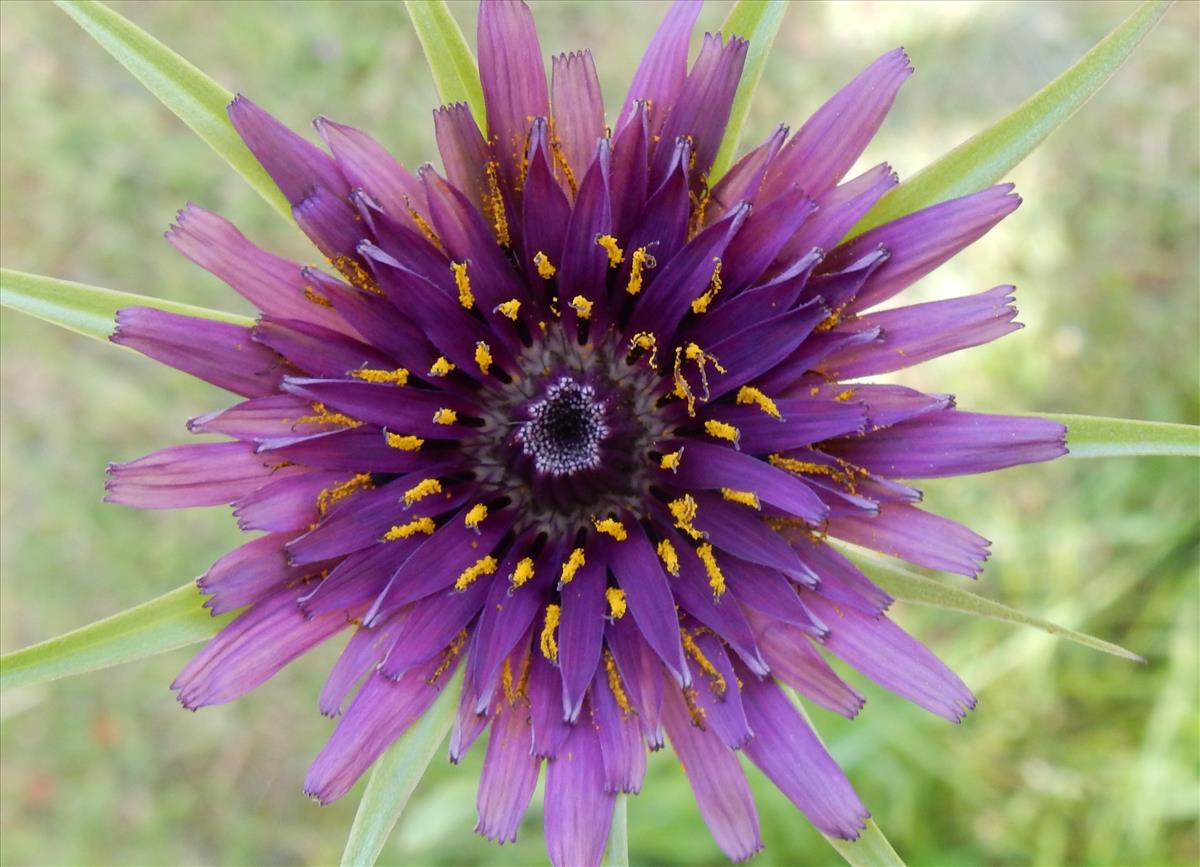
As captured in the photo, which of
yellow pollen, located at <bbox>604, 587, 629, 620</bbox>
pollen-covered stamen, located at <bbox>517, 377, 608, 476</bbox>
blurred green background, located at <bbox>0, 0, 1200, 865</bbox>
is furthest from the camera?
blurred green background, located at <bbox>0, 0, 1200, 865</bbox>

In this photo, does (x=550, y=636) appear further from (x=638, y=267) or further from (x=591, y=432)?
(x=638, y=267)

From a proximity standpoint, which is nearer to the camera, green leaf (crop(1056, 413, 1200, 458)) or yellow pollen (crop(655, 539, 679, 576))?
green leaf (crop(1056, 413, 1200, 458))

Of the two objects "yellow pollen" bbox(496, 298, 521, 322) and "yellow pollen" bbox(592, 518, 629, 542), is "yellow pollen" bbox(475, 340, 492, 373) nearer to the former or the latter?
"yellow pollen" bbox(496, 298, 521, 322)

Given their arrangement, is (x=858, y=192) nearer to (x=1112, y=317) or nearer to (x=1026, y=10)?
(x=1112, y=317)

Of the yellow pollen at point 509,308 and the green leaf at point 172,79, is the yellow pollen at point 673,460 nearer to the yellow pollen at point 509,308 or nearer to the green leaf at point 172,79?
the yellow pollen at point 509,308

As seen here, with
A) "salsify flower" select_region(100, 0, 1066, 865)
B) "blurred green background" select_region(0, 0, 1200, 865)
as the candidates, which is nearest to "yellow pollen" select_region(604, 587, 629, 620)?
"salsify flower" select_region(100, 0, 1066, 865)

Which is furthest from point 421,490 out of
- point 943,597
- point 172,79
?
point 943,597

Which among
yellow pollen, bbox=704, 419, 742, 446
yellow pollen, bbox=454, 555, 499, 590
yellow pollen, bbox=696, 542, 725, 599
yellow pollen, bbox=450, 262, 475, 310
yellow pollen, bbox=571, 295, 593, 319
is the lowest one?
yellow pollen, bbox=696, 542, 725, 599
